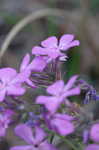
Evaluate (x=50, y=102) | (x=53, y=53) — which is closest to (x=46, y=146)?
(x=50, y=102)

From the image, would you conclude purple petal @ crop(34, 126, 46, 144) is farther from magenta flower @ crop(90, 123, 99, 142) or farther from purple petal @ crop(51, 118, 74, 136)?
magenta flower @ crop(90, 123, 99, 142)

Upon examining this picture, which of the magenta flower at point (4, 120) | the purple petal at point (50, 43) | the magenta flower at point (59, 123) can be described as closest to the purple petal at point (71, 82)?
the magenta flower at point (59, 123)

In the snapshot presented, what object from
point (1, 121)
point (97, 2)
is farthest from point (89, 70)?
point (1, 121)

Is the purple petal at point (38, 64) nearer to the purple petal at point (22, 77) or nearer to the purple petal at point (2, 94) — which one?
the purple petal at point (22, 77)

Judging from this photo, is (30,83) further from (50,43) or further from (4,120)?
(50,43)

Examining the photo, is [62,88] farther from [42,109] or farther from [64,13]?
[64,13]

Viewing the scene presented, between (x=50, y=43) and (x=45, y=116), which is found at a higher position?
(x=50, y=43)
